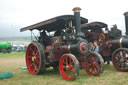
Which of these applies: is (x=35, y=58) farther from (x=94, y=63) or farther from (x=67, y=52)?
(x=94, y=63)

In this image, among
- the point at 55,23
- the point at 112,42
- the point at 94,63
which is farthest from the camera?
the point at 112,42

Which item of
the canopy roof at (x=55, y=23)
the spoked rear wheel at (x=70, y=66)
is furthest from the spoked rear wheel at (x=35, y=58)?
the spoked rear wheel at (x=70, y=66)

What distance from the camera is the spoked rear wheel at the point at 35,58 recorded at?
620cm

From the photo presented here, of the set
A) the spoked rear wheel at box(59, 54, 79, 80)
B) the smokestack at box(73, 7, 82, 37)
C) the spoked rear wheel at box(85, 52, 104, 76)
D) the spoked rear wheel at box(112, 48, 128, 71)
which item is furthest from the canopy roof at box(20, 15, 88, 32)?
the spoked rear wheel at box(112, 48, 128, 71)

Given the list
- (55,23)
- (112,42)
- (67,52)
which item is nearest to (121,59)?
(112,42)

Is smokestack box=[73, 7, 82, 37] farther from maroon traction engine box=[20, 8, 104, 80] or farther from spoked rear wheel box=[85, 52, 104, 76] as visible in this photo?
spoked rear wheel box=[85, 52, 104, 76]

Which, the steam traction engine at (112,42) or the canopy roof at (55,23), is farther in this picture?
the steam traction engine at (112,42)

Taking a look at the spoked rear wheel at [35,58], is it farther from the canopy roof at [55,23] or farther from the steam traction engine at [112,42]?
the steam traction engine at [112,42]

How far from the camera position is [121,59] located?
639cm

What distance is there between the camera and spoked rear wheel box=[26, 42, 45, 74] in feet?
20.4

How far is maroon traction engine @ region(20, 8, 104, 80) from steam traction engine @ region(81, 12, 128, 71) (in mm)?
981

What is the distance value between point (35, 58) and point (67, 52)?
4.96 ft

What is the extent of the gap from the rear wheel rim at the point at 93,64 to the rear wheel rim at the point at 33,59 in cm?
190

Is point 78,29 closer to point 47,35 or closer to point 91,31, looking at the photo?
point 47,35
